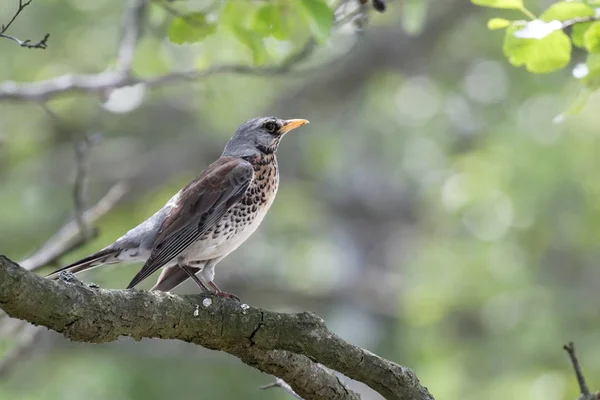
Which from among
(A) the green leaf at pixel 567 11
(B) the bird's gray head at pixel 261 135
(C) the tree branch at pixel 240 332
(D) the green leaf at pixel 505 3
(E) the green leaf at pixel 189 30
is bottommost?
(C) the tree branch at pixel 240 332

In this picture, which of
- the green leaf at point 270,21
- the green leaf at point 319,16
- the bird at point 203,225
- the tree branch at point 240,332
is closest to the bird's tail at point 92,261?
the bird at point 203,225

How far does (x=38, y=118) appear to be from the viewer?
12.7 meters

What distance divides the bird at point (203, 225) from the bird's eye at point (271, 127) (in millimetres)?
282

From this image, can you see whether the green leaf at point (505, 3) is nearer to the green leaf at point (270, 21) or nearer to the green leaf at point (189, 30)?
the green leaf at point (270, 21)

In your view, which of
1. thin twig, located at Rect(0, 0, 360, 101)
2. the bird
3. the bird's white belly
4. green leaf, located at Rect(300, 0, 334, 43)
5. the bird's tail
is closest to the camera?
green leaf, located at Rect(300, 0, 334, 43)

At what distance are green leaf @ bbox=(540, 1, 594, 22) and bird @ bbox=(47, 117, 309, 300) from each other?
7.56ft

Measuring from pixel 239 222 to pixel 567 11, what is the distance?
247cm

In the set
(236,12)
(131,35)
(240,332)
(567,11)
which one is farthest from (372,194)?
(240,332)

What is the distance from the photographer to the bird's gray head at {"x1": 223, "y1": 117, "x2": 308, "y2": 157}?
602 centimetres

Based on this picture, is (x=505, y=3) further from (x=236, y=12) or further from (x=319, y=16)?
(x=236, y=12)

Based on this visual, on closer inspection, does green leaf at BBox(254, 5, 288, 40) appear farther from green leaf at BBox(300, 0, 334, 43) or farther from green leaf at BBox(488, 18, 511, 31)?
green leaf at BBox(488, 18, 511, 31)

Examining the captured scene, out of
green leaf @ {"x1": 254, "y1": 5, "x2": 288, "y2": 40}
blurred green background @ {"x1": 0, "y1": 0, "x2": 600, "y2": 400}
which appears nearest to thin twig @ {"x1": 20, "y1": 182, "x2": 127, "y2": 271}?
blurred green background @ {"x1": 0, "y1": 0, "x2": 600, "y2": 400}

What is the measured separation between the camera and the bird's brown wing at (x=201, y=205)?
16.8 ft

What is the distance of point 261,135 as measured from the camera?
6.11 meters
